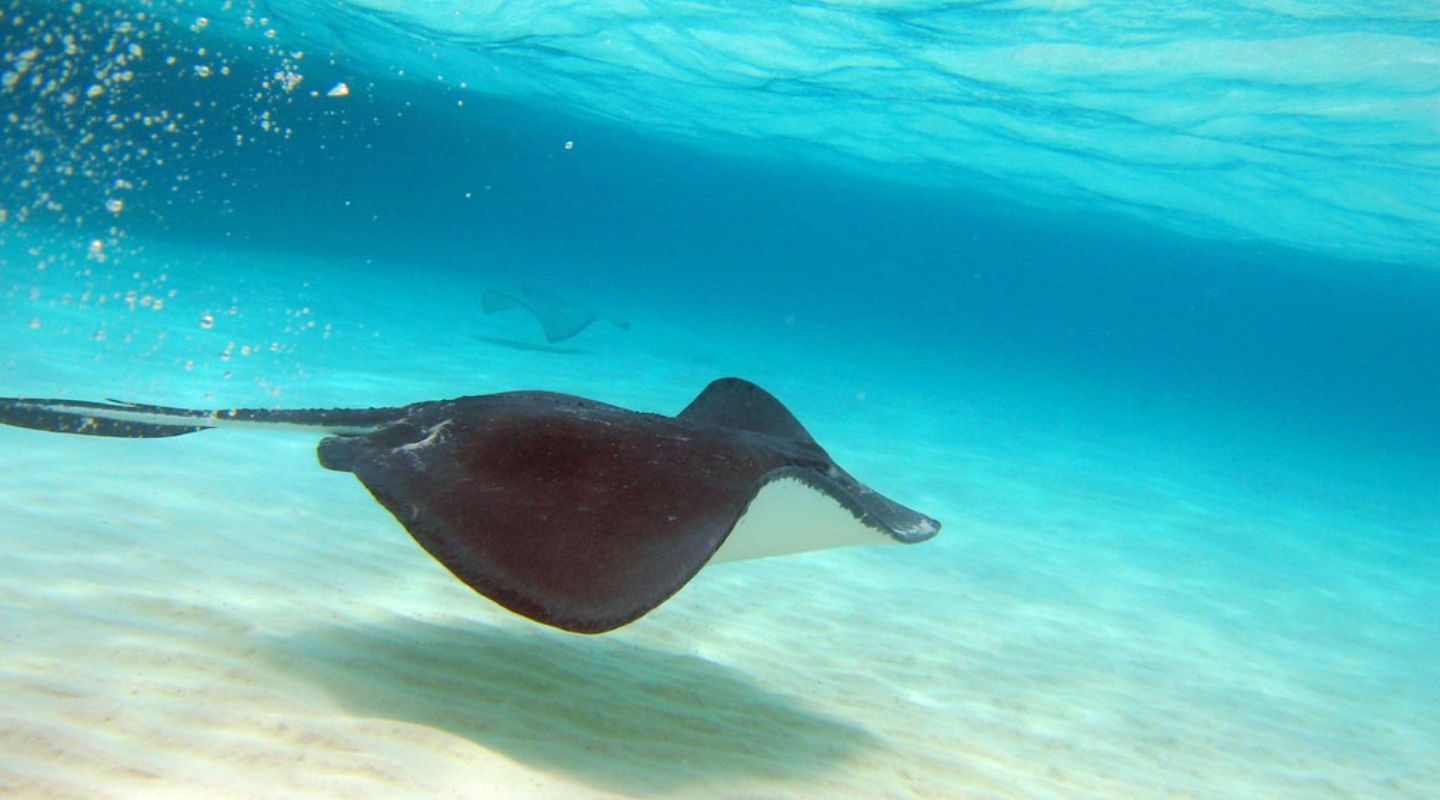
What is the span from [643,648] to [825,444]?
324 inches

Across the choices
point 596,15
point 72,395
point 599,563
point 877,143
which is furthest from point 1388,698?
point 877,143

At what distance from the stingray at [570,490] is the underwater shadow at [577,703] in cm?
70

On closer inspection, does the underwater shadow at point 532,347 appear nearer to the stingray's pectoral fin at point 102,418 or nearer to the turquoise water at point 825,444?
the turquoise water at point 825,444

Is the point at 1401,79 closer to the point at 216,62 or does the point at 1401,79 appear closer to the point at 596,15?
the point at 596,15

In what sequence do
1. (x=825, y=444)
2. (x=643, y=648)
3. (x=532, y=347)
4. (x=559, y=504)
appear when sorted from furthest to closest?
(x=532, y=347), (x=825, y=444), (x=643, y=648), (x=559, y=504)

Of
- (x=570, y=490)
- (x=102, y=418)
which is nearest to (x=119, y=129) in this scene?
(x=102, y=418)

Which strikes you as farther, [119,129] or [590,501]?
[119,129]

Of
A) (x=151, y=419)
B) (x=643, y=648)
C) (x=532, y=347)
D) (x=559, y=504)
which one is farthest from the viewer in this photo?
(x=532, y=347)

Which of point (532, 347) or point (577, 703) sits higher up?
point (532, 347)

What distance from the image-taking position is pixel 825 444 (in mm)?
12297

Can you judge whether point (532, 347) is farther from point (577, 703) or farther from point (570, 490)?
point (570, 490)

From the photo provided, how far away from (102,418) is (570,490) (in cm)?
201

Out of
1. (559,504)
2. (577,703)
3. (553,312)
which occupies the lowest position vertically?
(577,703)

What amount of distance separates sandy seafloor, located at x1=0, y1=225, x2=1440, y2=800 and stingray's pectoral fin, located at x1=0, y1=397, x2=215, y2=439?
653 millimetres
